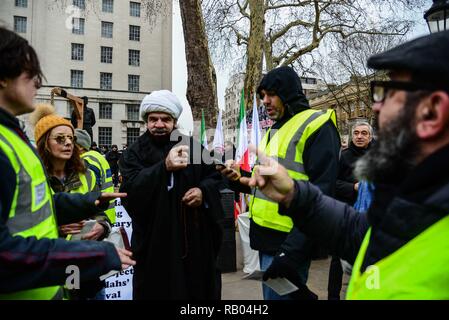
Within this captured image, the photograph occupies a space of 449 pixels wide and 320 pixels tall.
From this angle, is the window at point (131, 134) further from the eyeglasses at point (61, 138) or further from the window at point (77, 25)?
the eyeglasses at point (61, 138)

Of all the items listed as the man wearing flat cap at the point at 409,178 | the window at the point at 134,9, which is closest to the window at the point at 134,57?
the window at the point at 134,9

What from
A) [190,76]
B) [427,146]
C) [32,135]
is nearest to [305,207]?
[427,146]

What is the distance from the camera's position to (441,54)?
0.98 meters

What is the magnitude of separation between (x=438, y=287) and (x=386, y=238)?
19cm

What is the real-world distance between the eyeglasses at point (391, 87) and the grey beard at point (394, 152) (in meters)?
0.07

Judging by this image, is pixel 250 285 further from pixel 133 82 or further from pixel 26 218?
pixel 133 82

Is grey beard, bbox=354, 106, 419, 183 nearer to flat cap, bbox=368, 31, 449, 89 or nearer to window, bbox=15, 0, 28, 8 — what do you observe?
flat cap, bbox=368, 31, 449, 89

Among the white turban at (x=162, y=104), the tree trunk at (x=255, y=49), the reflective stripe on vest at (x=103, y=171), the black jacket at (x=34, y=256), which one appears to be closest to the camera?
the black jacket at (x=34, y=256)

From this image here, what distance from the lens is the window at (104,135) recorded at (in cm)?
3972

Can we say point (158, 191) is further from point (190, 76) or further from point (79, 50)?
point (79, 50)

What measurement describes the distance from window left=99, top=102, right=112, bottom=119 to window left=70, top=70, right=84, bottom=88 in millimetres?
3155

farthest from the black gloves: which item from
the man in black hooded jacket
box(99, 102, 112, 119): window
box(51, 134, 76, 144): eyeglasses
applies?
box(99, 102, 112, 119): window

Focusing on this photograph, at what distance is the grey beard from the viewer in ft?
3.55

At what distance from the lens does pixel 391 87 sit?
1132mm
